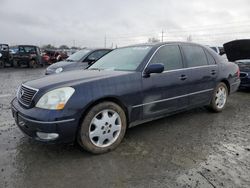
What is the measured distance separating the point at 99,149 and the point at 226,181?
5.28ft

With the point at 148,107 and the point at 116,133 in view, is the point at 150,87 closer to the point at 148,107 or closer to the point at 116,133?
the point at 148,107

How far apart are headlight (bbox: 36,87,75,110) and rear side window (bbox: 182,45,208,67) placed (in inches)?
95.4

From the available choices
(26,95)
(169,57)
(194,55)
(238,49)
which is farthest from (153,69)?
(238,49)

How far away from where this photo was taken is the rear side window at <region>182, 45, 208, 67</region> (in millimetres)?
4420

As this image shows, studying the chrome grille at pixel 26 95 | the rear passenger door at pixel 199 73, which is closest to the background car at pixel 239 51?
the rear passenger door at pixel 199 73

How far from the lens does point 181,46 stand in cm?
441

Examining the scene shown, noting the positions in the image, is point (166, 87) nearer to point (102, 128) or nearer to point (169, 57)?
point (169, 57)

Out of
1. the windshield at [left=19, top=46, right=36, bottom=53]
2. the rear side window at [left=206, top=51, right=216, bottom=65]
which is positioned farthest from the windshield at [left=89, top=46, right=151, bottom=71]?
the windshield at [left=19, top=46, right=36, bottom=53]

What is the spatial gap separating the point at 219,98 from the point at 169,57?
1790mm

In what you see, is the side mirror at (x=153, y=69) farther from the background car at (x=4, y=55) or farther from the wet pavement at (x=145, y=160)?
the background car at (x=4, y=55)

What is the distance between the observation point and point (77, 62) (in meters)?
8.20

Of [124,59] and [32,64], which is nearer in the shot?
[124,59]

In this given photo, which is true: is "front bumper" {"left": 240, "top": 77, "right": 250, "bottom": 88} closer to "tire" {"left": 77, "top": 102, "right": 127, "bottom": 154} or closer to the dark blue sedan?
the dark blue sedan

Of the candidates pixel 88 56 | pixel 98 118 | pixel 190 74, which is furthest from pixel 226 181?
pixel 88 56
